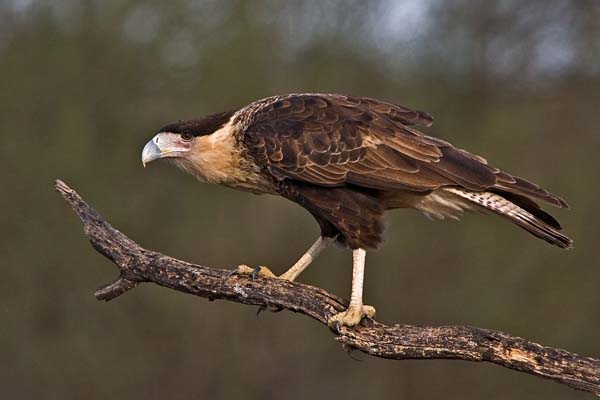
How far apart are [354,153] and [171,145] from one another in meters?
1.20

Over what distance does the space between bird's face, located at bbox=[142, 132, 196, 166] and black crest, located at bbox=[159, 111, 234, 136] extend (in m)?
0.03

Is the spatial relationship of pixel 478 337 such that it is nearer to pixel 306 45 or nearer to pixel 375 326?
pixel 375 326

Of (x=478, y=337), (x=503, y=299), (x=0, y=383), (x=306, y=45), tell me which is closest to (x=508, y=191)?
(x=478, y=337)

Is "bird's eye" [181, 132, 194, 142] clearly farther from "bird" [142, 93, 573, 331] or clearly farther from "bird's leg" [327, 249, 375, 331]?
"bird's leg" [327, 249, 375, 331]

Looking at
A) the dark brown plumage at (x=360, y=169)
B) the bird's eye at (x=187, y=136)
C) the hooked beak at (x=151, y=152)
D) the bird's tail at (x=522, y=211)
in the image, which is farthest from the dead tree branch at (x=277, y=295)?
the bird's tail at (x=522, y=211)

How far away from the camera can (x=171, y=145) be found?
6.04 meters

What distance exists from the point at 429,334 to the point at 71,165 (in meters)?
7.52

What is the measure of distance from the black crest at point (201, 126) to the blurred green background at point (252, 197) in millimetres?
5598

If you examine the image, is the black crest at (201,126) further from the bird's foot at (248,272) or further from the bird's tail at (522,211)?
the bird's tail at (522,211)

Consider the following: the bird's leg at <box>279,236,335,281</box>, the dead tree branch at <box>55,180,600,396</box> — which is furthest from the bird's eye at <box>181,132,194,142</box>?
the bird's leg at <box>279,236,335,281</box>

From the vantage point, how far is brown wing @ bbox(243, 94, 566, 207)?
562 centimetres

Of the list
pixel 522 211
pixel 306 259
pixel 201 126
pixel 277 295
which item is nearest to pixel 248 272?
pixel 277 295

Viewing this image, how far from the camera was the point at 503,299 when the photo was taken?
11539 mm

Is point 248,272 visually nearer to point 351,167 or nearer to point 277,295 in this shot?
point 277,295
